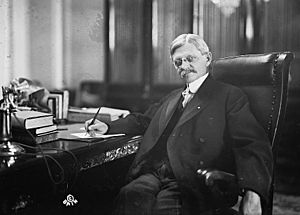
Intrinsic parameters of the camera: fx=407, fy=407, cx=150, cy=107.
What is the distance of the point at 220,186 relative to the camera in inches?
49.3

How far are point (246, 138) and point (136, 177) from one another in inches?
14.7

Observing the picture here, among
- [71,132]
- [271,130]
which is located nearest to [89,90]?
[71,132]

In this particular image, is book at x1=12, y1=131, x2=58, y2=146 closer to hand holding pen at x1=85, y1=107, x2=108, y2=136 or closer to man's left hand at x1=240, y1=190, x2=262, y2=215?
hand holding pen at x1=85, y1=107, x2=108, y2=136

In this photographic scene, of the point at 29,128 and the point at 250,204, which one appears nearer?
the point at 250,204

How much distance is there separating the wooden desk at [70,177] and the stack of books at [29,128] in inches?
2.6

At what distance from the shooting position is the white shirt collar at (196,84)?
1.30 meters

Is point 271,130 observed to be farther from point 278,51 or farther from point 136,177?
point 136,177

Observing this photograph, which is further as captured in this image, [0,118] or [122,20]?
[122,20]

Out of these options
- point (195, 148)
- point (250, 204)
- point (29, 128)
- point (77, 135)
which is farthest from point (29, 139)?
point (250, 204)

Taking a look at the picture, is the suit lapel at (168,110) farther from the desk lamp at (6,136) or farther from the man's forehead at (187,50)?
the desk lamp at (6,136)

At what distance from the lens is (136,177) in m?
1.33

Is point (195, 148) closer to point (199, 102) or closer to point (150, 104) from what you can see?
point (199, 102)

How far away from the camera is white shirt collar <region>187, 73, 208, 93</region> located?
1.30 metres

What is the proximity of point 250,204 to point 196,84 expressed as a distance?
1.35 feet
